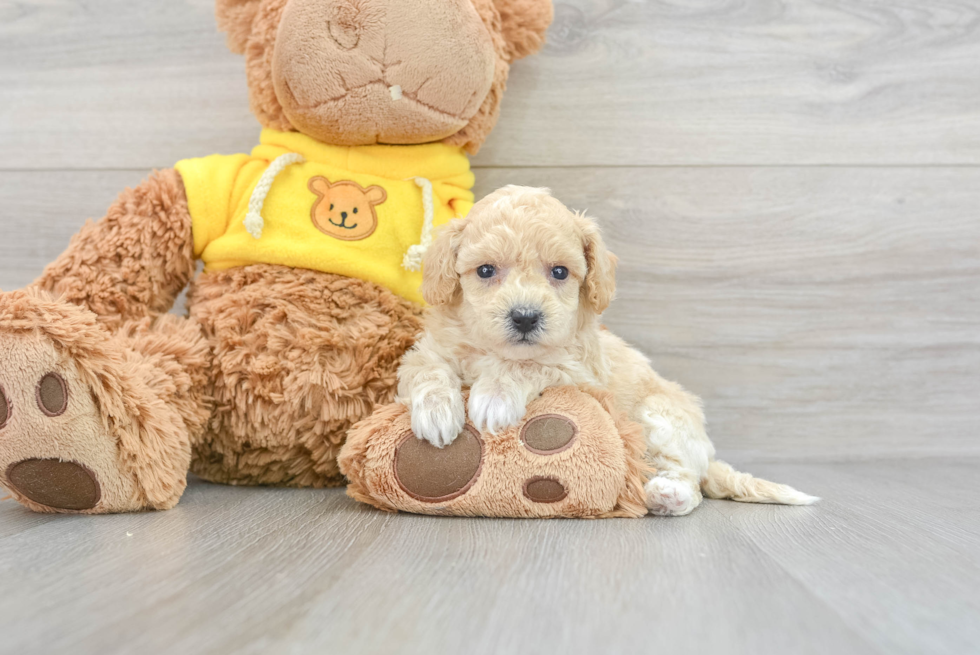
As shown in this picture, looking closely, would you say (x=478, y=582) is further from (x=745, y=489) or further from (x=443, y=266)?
(x=745, y=489)

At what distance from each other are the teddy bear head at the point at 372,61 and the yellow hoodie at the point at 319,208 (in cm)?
4

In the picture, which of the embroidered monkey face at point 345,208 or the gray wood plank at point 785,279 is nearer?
the embroidered monkey face at point 345,208

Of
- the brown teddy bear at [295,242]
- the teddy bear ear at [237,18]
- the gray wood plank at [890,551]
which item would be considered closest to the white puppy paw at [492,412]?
the brown teddy bear at [295,242]

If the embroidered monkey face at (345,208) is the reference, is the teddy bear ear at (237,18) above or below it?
above

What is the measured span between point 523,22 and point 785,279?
75 centimetres

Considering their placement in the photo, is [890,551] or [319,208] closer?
[890,551]

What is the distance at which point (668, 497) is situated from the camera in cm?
98

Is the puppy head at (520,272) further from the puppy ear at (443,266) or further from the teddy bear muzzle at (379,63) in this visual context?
the teddy bear muzzle at (379,63)

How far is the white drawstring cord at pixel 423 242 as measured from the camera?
114 centimetres

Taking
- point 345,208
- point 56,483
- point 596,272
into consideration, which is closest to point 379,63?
point 345,208

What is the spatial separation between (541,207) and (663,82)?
643 mm

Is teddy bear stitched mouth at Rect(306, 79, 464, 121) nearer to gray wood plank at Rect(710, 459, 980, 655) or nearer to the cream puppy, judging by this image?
the cream puppy

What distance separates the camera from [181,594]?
2.14 feet

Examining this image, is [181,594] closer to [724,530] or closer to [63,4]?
[724,530]
